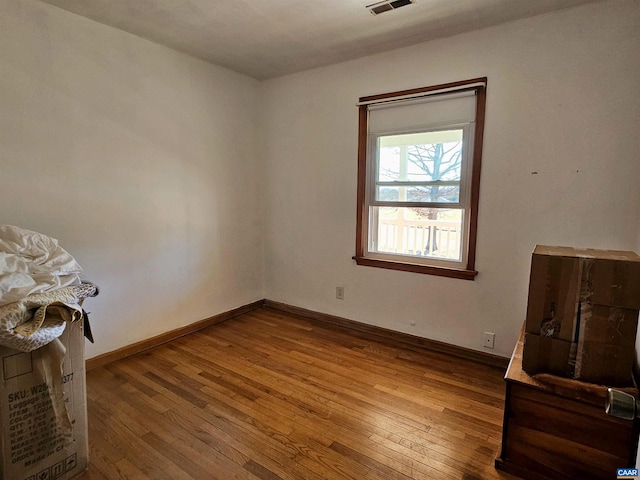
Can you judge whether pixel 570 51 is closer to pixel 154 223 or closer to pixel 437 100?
pixel 437 100

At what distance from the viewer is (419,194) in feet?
9.36

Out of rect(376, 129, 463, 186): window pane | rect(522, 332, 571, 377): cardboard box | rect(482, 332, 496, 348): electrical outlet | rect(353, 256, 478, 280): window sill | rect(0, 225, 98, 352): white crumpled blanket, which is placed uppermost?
rect(376, 129, 463, 186): window pane

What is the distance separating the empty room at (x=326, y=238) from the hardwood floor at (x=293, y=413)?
2 cm

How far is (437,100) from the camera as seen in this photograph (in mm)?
2684

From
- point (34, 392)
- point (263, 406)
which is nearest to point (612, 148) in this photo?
point (263, 406)

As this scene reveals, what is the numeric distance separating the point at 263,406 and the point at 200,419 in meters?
0.37

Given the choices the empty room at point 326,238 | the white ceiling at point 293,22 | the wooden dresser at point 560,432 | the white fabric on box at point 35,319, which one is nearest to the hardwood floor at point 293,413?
the empty room at point 326,238

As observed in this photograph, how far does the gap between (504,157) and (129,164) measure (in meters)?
2.88

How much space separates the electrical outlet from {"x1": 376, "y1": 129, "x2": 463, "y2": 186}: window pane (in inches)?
48.9

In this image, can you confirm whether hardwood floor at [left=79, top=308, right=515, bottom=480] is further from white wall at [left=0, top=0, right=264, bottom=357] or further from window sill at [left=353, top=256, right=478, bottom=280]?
window sill at [left=353, top=256, right=478, bottom=280]

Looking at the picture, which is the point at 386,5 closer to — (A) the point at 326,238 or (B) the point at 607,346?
(A) the point at 326,238

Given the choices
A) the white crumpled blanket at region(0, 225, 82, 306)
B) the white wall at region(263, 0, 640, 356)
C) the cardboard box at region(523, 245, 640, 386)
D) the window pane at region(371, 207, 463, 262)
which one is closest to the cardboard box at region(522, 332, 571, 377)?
the cardboard box at region(523, 245, 640, 386)

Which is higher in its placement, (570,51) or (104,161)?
(570,51)

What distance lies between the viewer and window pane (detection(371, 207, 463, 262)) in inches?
110
